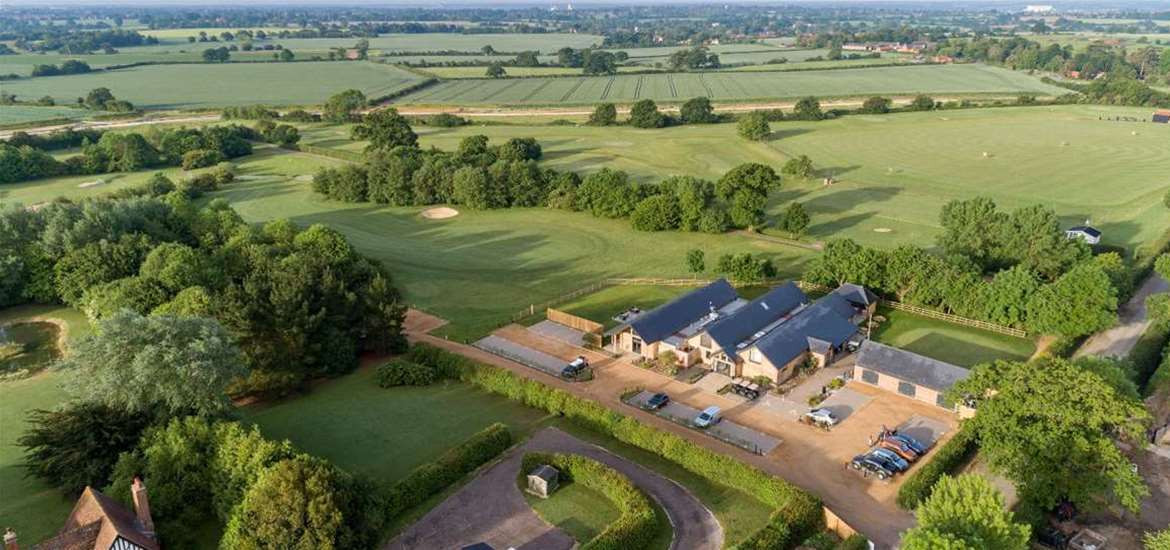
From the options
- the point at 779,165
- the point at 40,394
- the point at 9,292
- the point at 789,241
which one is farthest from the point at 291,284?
the point at 779,165

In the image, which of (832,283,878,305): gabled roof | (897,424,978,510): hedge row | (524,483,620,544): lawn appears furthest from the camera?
(832,283,878,305): gabled roof

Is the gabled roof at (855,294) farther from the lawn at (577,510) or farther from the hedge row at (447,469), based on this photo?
the hedge row at (447,469)

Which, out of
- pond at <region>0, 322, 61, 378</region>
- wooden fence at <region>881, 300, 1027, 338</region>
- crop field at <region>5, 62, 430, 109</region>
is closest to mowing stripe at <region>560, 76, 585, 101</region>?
crop field at <region>5, 62, 430, 109</region>

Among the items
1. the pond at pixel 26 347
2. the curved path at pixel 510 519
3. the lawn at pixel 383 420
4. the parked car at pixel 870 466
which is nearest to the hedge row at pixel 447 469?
the curved path at pixel 510 519

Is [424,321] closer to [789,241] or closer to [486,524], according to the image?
[486,524]

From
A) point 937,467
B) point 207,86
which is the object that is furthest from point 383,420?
point 207,86

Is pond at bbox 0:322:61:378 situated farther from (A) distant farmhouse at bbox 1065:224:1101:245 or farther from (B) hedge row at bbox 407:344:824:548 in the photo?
(A) distant farmhouse at bbox 1065:224:1101:245
